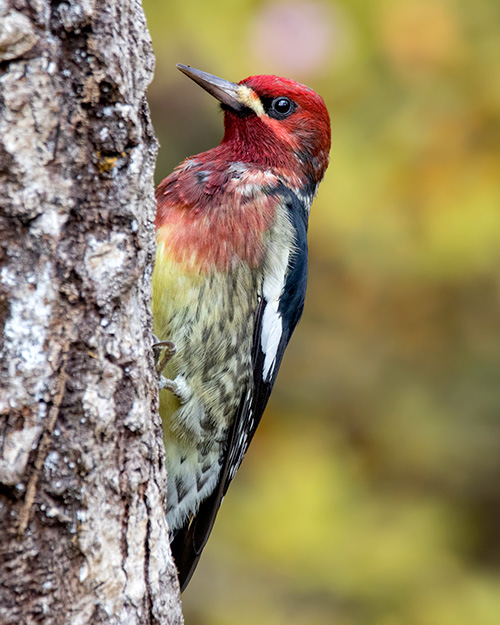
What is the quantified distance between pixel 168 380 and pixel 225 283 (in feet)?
1.23

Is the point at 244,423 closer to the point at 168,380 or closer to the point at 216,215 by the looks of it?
the point at 168,380

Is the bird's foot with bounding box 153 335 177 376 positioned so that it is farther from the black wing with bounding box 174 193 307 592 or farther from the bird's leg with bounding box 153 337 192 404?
the black wing with bounding box 174 193 307 592

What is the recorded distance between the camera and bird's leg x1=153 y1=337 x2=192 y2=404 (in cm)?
264

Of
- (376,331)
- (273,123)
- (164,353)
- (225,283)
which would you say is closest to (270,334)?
(225,283)

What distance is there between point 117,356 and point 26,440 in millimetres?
260

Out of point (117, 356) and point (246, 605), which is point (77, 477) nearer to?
point (117, 356)

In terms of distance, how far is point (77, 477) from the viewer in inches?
64.2

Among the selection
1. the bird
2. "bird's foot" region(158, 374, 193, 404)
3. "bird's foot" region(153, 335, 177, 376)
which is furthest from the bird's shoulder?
"bird's foot" region(158, 374, 193, 404)

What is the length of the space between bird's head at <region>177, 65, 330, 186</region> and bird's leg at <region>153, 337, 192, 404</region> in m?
0.83

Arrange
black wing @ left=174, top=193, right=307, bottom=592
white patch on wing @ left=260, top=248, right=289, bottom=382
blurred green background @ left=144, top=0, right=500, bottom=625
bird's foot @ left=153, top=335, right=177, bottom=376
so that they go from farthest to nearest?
1. blurred green background @ left=144, top=0, right=500, bottom=625
2. black wing @ left=174, top=193, right=307, bottom=592
3. white patch on wing @ left=260, top=248, right=289, bottom=382
4. bird's foot @ left=153, top=335, right=177, bottom=376

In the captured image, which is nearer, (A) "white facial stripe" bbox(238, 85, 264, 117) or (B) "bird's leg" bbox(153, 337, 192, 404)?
(B) "bird's leg" bbox(153, 337, 192, 404)

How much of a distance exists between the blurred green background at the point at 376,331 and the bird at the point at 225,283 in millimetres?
646

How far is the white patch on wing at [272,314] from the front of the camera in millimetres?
2803

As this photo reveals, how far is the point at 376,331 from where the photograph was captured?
4.30 meters
